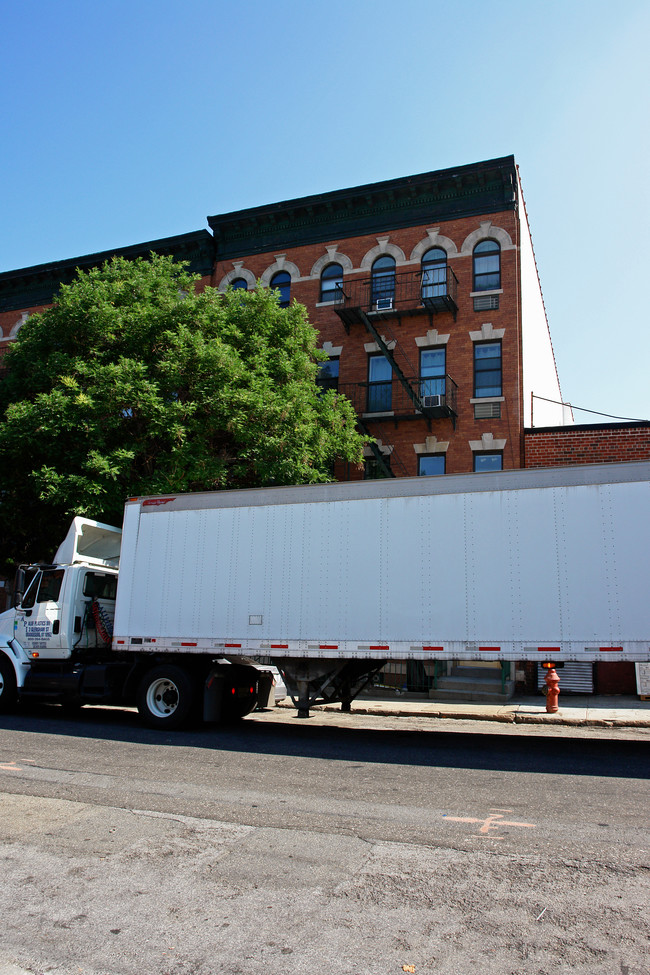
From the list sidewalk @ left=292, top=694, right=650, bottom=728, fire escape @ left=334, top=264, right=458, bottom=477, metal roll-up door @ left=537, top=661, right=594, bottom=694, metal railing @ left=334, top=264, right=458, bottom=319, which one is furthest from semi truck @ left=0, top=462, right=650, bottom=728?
metal railing @ left=334, top=264, right=458, bottom=319

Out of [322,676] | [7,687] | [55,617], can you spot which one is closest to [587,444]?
[322,676]

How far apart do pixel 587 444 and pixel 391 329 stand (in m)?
7.85

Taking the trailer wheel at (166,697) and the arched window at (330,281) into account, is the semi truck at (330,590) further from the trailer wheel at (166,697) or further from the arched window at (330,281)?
the arched window at (330,281)

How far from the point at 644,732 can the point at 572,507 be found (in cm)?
558

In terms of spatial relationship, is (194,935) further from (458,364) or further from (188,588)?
(458,364)

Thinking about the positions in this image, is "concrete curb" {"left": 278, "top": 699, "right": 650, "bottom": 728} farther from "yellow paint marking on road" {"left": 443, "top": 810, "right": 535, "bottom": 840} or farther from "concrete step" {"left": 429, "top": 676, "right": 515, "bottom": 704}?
"yellow paint marking on road" {"left": 443, "top": 810, "right": 535, "bottom": 840}

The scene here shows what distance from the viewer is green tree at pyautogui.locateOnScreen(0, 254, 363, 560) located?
15.6 m

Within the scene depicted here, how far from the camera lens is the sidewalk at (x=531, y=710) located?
1389cm

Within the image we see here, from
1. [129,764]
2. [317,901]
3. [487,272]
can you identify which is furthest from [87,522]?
[487,272]

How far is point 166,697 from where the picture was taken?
38.9 ft

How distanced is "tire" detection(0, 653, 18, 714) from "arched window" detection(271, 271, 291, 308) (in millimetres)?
16500

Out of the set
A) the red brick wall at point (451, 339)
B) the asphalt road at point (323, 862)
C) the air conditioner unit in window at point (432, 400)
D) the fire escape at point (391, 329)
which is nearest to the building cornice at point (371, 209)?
the red brick wall at point (451, 339)

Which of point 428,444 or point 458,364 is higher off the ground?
point 458,364

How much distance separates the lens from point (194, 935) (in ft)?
13.3
